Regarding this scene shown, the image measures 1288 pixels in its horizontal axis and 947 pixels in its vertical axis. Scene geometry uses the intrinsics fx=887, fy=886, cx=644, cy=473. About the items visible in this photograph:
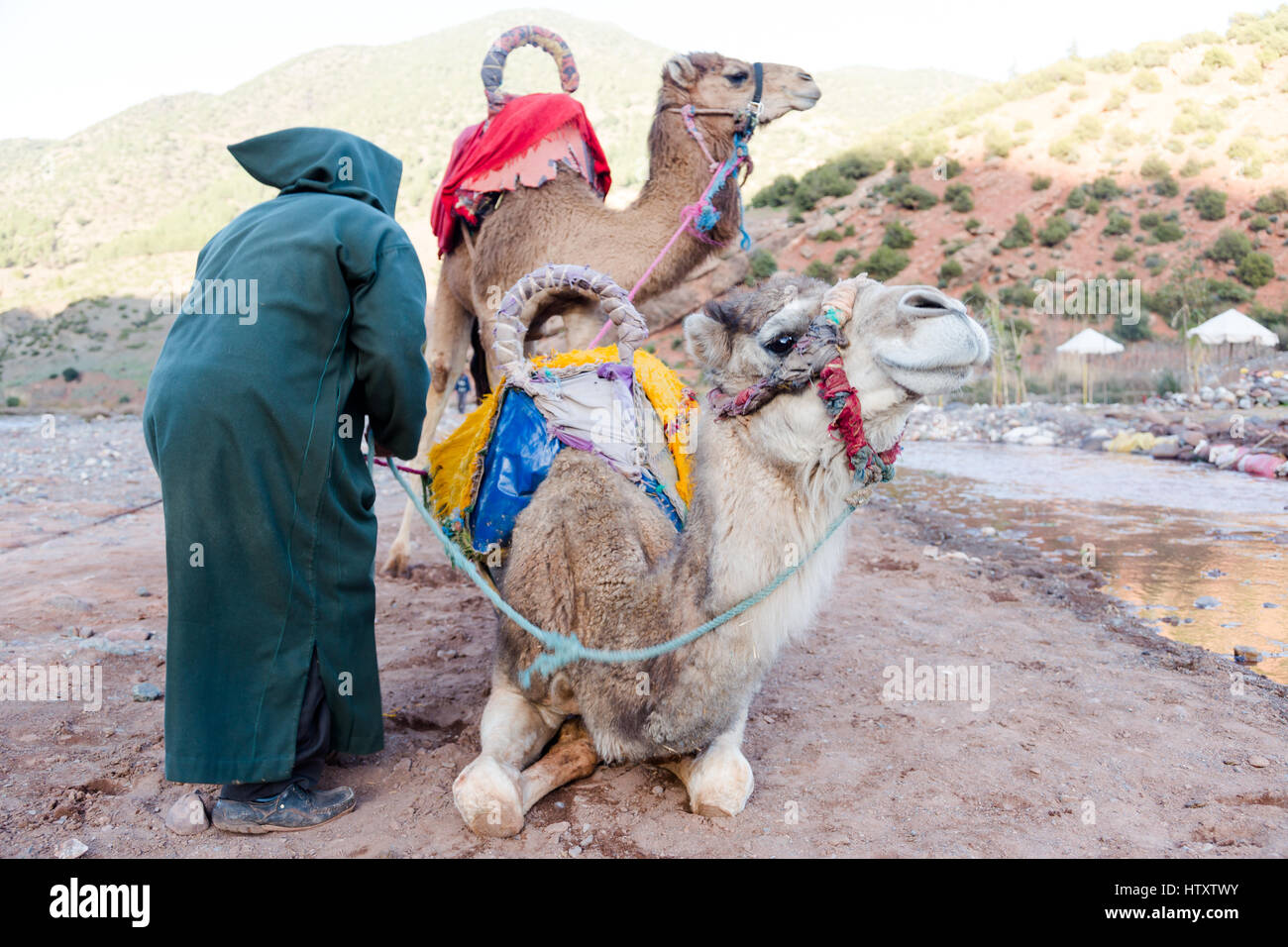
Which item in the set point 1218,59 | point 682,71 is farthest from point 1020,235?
point 682,71

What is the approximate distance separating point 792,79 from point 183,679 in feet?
16.2

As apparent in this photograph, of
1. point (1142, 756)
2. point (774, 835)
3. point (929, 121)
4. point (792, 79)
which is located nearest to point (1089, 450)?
point (792, 79)

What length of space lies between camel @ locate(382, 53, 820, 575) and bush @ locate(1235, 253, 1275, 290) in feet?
119

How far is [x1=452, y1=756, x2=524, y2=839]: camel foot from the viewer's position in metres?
2.69

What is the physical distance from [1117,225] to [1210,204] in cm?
377

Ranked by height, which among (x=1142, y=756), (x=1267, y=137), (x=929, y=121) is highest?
(x=929, y=121)

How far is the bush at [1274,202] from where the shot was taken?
36.4 m

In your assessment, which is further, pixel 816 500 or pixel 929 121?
pixel 929 121

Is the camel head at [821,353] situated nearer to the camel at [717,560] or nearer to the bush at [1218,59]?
the camel at [717,560]

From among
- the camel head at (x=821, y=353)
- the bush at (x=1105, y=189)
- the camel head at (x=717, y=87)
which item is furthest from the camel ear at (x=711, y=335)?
the bush at (x=1105, y=189)

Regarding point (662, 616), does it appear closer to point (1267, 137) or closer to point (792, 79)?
point (792, 79)

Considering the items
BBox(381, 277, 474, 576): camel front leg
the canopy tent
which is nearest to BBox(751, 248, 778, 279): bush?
the canopy tent

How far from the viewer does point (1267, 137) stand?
1586 inches

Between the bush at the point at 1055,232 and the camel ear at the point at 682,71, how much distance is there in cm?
3736
